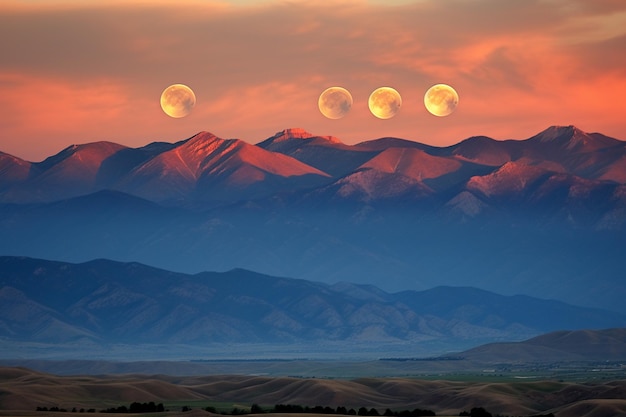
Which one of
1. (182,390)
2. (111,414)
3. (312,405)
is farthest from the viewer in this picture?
(182,390)

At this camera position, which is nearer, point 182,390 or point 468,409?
point 468,409

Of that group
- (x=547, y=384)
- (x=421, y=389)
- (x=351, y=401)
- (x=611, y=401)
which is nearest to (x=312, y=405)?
(x=351, y=401)

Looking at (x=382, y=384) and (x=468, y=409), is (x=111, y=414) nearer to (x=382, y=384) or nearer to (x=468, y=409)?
(x=468, y=409)

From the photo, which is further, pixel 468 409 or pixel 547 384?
pixel 547 384

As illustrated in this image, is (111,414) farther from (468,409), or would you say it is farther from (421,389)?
(421,389)

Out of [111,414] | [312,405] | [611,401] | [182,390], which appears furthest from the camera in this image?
[182,390]

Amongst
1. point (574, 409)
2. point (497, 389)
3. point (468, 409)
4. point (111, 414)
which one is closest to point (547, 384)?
point (497, 389)

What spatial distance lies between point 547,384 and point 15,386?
6209cm

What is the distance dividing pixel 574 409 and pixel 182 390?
184 feet

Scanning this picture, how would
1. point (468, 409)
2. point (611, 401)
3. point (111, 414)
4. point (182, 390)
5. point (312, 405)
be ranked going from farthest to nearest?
1. point (182, 390)
2. point (312, 405)
3. point (468, 409)
4. point (611, 401)
5. point (111, 414)

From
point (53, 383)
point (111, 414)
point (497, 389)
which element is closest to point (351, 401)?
point (497, 389)

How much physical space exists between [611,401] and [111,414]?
46.7 m

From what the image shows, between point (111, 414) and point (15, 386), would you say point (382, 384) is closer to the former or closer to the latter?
point (15, 386)

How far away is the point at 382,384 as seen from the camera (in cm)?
18512
